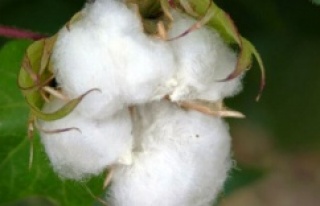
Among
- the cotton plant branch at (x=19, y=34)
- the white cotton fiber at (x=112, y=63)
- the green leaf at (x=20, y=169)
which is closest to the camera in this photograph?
the white cotton fiber at (x=112, y=63)

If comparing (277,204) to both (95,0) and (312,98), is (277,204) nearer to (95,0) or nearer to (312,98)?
(312,98)

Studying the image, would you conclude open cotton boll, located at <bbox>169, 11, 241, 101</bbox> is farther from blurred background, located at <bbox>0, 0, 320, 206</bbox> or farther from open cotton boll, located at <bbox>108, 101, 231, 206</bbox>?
blurred background, located at <bbox>0, 0, 320, 206</bbox>

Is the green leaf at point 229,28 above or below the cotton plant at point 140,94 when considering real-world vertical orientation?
above

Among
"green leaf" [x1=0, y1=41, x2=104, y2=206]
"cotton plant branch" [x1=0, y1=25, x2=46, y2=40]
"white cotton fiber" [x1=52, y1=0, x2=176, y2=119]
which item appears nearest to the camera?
"white cotton fiber" [x1=52, y1=0, x2=176, y2=119]

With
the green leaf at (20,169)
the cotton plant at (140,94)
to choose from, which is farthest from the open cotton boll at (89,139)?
the green leaf at (20,169)

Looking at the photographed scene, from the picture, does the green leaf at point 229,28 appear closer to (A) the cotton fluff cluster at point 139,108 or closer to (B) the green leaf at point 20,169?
(A) the cotton fluff cluster at point 139,108

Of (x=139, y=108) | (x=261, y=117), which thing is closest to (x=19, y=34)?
(x=139, y=108)

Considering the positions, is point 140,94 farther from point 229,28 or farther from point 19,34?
point 19,34

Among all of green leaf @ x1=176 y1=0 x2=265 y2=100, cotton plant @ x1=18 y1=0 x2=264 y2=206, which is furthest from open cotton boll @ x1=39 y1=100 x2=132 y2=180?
green leaf @ x1=176 y1=0 x2=265 y2=100
